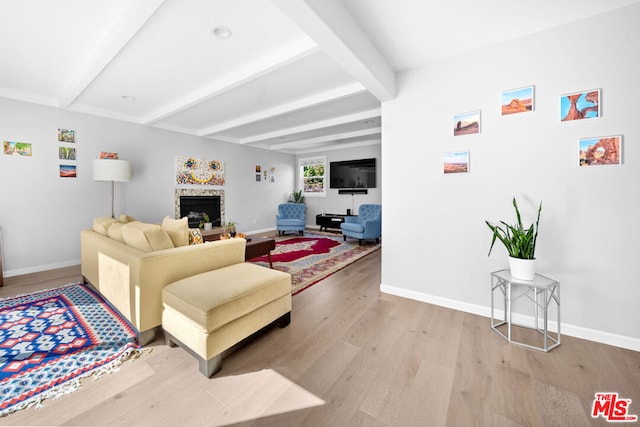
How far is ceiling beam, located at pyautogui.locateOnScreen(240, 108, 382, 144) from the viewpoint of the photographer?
4.41m

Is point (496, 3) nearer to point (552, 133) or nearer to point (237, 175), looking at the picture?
point (552, 133)

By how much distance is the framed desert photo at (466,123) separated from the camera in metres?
2.28

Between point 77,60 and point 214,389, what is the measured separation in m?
3.63

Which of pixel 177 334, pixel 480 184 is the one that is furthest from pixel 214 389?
pixel 480 184

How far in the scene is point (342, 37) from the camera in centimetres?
173

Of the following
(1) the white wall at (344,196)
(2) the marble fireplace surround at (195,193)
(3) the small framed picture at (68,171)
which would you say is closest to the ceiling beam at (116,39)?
(3) the small framed picture at (68,171)

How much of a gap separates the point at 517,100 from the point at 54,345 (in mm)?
4122

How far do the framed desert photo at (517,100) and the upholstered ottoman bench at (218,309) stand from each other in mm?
2401

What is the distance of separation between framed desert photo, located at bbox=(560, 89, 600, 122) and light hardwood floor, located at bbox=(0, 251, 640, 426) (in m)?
1.74

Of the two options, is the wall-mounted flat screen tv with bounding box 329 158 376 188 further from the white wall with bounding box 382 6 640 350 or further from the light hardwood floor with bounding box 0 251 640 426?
the light hardwood floor with bounding box 0 251 640 426

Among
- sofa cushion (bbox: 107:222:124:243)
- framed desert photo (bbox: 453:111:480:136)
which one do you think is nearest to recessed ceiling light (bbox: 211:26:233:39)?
sofa cushion (bbox: 107:222:124:243)

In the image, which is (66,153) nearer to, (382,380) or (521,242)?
(382,380)

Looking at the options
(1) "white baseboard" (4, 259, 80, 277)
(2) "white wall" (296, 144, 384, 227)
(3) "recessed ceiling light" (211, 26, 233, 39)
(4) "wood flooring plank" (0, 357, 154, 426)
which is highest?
(3) "recessed ceiling light" (211, 26, 233, 39)

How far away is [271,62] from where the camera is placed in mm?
2564
